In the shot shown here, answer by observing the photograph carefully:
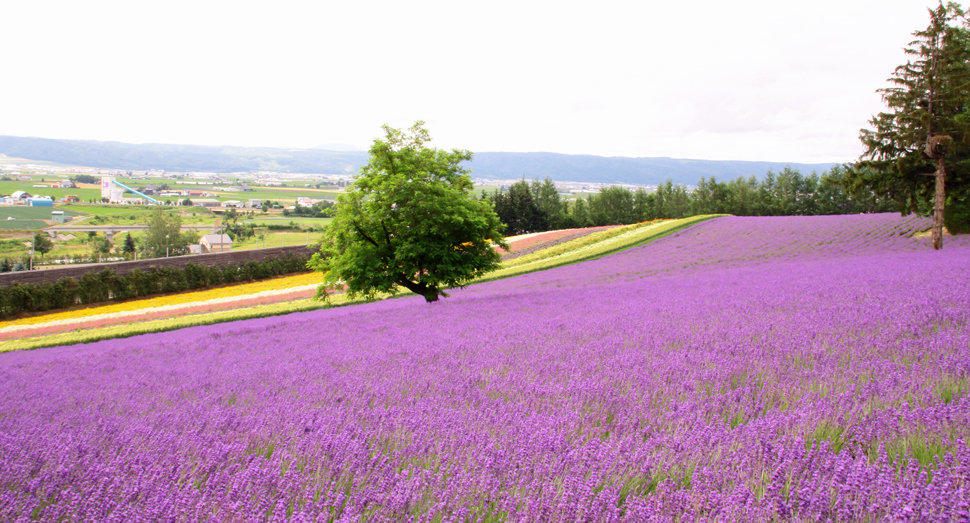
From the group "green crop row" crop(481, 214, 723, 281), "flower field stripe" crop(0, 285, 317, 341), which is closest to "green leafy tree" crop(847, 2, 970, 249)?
"green crop row" crop(481, 214, 723, 281)

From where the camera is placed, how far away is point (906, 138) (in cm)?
2225

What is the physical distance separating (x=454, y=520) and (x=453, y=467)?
1.38ft

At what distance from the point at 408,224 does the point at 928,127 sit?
2371cm

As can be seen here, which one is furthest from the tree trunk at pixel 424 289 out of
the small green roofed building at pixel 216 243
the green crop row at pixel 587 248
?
the small green roofed building at pixel 216 243

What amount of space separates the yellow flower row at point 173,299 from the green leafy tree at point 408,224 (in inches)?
656

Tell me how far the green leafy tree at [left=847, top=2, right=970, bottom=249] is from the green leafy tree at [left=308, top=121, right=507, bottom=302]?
1958 centimetres

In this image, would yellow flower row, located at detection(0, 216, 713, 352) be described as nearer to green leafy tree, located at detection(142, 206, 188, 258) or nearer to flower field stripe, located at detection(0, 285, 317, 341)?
flower field stripe, located at detection(0, 285, 317, 341)

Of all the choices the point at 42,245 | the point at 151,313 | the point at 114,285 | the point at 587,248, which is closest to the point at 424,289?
the point at 151,313

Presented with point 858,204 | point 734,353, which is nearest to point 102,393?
point 734,353

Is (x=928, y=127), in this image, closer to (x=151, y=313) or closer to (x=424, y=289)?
(x=424, y=289)

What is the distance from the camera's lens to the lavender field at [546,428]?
79.1 inches

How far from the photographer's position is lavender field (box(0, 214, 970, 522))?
201 cm

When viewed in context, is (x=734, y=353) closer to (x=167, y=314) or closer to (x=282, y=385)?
(x=282, y=385)

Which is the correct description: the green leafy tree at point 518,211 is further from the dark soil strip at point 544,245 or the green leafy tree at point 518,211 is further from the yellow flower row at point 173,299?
the yellow flower row at point 173,299
